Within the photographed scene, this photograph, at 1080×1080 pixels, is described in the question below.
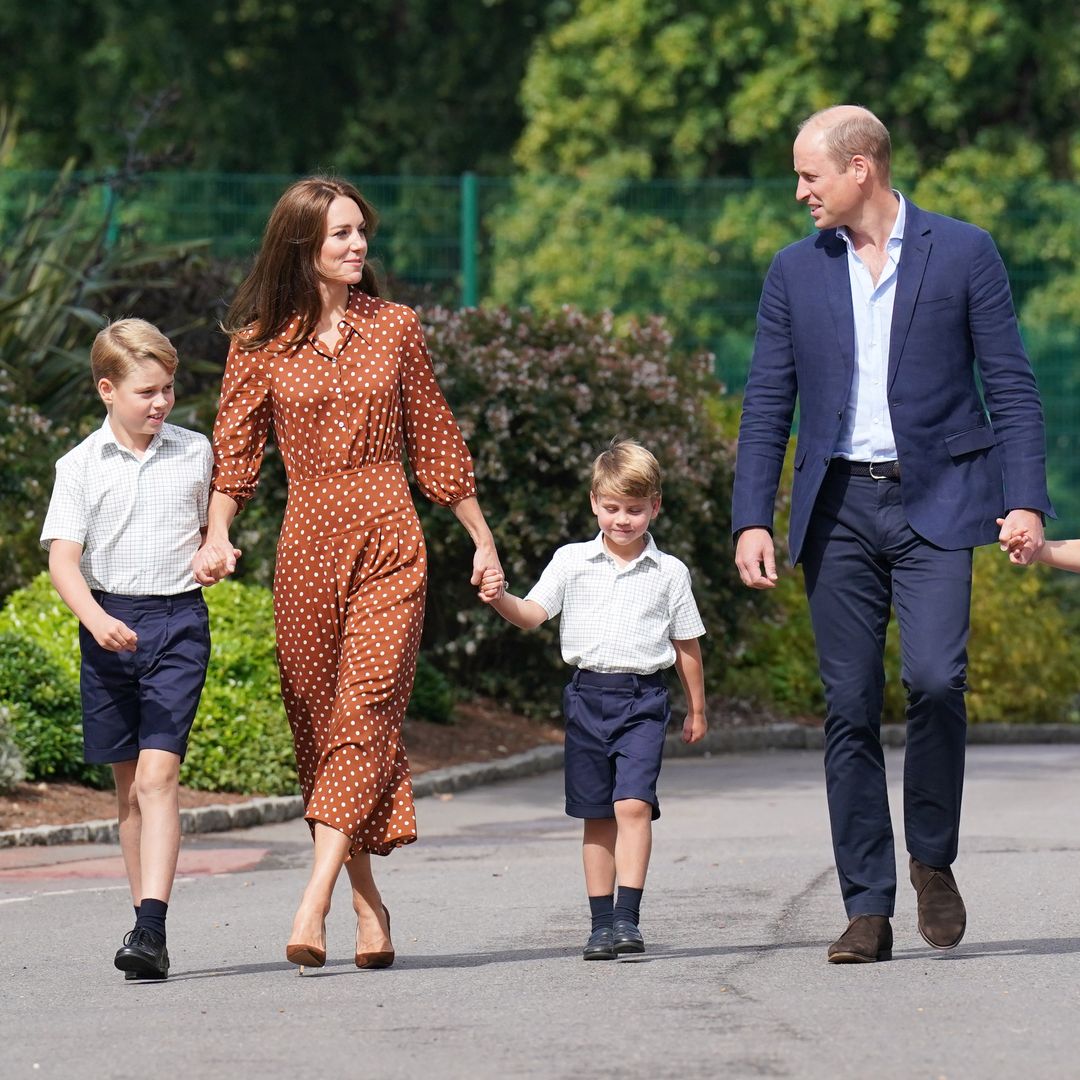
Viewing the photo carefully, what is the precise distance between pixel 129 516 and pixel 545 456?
7.06m

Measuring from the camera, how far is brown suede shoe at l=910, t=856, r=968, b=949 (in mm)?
5785

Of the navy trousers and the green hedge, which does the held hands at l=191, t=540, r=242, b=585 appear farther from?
the green hedge

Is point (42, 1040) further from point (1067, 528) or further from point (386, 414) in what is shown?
point (1067, 528)

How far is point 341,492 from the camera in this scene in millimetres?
5875

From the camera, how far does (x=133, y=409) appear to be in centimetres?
601

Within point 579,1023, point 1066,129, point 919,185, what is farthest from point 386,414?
point 1066,129

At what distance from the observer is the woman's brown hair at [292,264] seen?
5938 mm

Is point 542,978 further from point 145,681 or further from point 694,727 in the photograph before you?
point 145,681

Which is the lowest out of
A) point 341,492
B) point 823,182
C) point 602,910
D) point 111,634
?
point 602,910

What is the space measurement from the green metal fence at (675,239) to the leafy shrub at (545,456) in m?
3.78

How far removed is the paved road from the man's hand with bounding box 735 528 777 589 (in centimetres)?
99

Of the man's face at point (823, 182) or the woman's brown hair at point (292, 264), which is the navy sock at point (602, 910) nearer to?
the woman's brown hair at point (292, 264)

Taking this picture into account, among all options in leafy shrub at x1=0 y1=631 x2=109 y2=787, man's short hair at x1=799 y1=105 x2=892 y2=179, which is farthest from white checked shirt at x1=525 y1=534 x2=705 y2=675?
leafy shrub at x1=0 y1=631 x2=109 y2=787

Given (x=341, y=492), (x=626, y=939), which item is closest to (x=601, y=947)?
(x=626, y=939)
